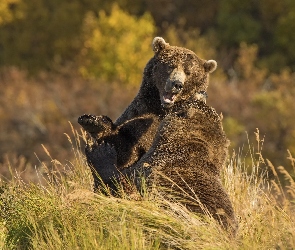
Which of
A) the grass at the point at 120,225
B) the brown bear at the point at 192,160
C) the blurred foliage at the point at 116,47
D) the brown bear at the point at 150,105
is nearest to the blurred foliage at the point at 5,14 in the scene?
the blurred foliage at the point at 116,47

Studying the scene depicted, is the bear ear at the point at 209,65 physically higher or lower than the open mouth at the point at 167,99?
higher

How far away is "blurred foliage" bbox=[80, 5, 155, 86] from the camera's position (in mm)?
57625

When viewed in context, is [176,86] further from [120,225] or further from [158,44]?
[120,225]

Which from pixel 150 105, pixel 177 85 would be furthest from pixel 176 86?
pixel 150 105

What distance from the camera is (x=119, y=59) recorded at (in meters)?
57.9

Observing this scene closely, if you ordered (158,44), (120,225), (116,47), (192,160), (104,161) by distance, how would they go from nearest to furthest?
(120,225), (192,160), (104,161), (158,44), (116,47)

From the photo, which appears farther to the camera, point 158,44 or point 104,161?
point 158,44

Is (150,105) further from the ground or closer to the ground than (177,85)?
closer to the ground

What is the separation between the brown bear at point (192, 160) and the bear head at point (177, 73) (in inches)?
9.2

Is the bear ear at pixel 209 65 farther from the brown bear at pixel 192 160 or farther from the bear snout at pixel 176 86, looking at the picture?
the brown bear at pixel 192 160

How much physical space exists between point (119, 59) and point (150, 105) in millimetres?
51781

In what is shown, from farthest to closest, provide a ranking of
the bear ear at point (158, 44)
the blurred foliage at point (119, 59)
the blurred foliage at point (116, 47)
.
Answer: the blurred foliage at point (116, 47) < the blurred foliage at point (119, 59) < the bear ear at point (158, 44)

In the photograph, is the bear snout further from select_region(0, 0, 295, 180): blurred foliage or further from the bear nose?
select_region(0, 0, 295, 180): blurred foliage

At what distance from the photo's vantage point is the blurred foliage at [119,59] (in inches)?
1959
